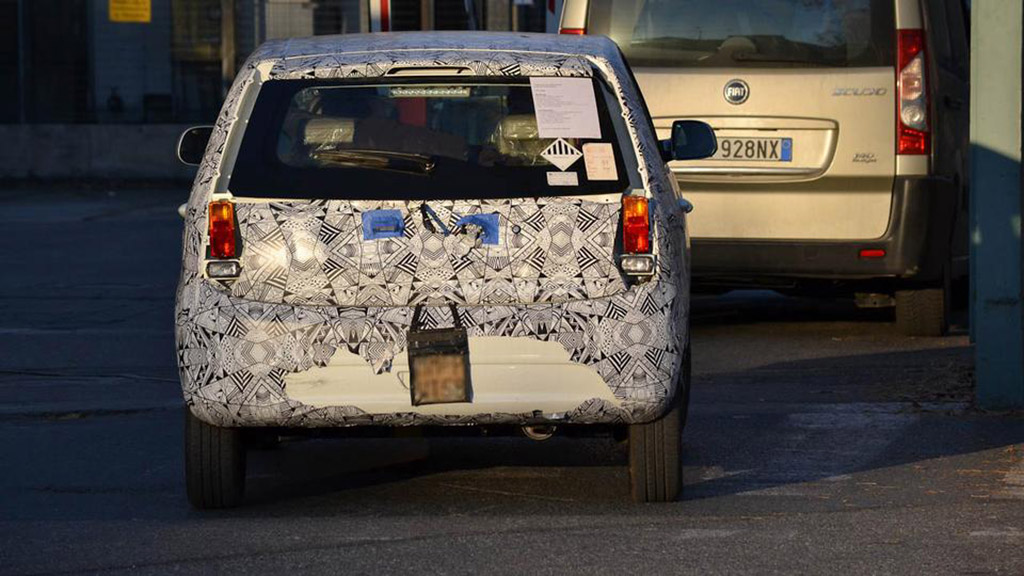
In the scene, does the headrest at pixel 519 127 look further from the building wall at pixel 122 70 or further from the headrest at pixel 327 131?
the building wall at pixel 122 70

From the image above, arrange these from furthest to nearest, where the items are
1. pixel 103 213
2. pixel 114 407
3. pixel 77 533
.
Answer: pixel 103 213, pixel 114 407, pixel 77 533

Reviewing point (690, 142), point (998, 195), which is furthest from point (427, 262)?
point (998, 195)

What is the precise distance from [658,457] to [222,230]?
1.58m

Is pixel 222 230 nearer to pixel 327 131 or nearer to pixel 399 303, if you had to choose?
pixel 327 131

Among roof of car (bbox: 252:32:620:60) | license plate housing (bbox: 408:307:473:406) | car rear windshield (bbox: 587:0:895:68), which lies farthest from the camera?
car rear windshield (bbox: 587:0:895:68)

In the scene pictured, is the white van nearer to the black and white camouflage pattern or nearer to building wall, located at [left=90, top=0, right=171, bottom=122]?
the black and white camouflage pattern

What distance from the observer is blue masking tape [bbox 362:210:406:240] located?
253 inches

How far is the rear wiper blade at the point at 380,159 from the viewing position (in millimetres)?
6562

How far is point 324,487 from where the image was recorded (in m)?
7.27

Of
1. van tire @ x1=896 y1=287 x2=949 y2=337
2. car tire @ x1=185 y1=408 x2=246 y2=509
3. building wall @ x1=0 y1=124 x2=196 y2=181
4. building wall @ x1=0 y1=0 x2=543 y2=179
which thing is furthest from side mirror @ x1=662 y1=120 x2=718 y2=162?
building wall @ x1=0 y1=124 x2=196 y2=181

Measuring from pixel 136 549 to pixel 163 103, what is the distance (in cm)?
2149

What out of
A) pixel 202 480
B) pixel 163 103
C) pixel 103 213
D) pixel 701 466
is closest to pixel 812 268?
pixel 701 466

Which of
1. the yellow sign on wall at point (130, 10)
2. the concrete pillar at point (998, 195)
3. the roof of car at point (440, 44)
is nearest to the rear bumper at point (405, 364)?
the roof of car at point (440, 44)

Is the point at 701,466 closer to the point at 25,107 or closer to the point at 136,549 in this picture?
the point at 136,549
